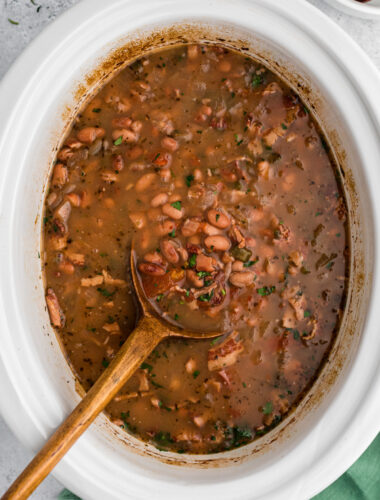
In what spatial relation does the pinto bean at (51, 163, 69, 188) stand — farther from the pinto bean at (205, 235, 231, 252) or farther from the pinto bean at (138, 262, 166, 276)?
the pinto bean at (205, 235, 231, 252)

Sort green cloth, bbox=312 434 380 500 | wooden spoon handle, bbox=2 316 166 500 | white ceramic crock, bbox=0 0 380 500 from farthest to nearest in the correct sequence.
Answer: green cloth, bbox=312 434 380 500, white ceramic crock, bbox=0 0 380 500, wooden spoon handle, bbox=2 316 166 500

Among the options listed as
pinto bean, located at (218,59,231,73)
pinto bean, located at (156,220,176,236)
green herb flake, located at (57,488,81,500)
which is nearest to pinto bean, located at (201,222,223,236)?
pinto bean, located at (156,220,176,236)

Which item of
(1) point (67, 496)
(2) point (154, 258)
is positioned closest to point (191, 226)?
(2) point (154, 258)

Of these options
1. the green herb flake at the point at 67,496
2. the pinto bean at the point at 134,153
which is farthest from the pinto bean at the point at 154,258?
the green herb flake at the point at 67,496

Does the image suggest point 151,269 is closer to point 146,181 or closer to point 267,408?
point 146,181

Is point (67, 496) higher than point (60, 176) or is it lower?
lower

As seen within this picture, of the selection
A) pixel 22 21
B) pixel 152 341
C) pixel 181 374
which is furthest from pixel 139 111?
pixel 181 374

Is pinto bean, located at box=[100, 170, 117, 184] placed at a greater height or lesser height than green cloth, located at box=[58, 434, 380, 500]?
greater
